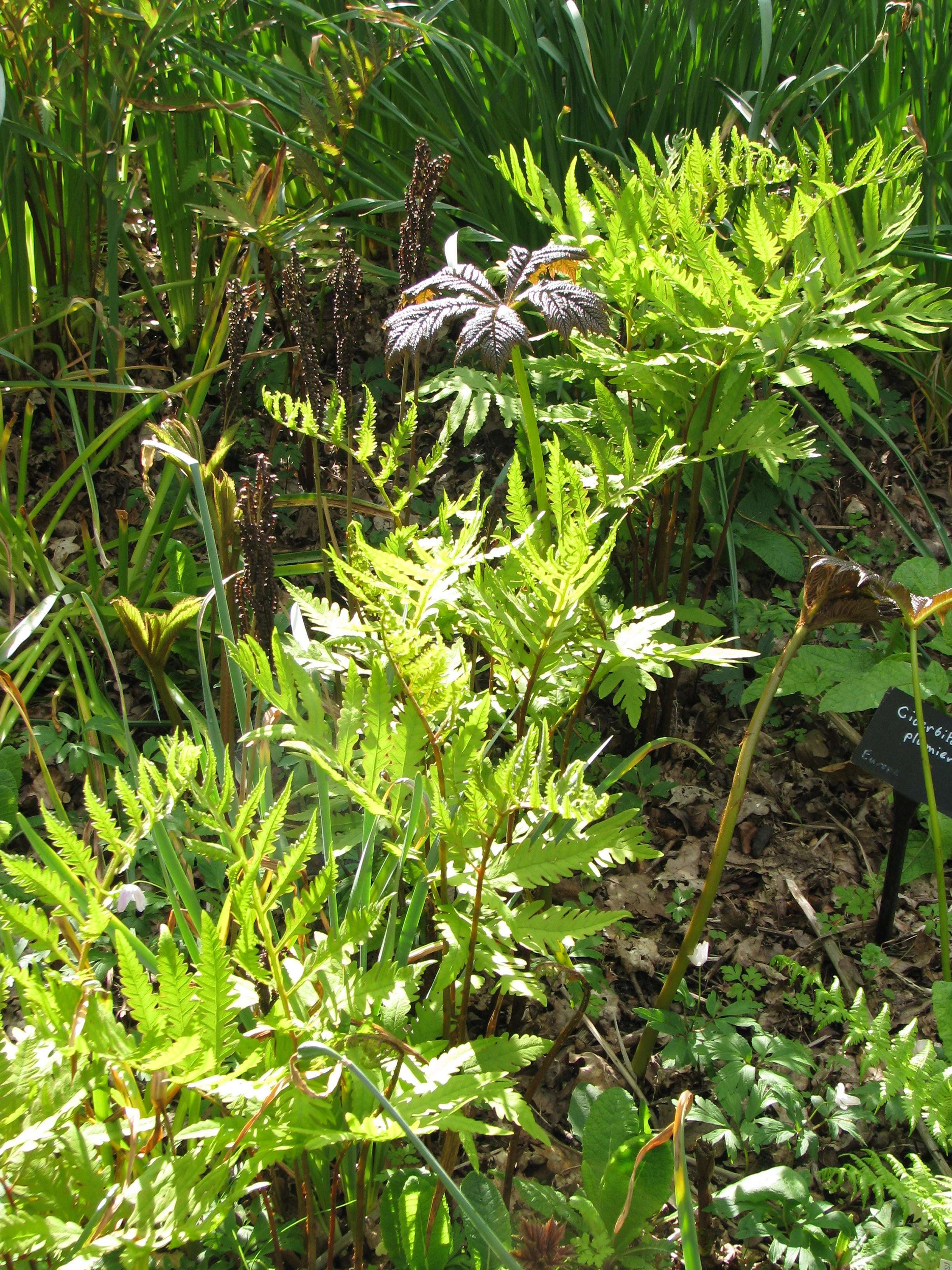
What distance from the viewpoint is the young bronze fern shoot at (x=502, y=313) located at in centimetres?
120

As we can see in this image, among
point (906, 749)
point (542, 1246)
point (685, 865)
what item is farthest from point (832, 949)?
point (542, 1246)

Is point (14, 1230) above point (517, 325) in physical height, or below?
below

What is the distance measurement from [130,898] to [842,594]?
108 centimetres

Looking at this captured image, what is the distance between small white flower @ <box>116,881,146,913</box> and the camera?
1310 millimetres

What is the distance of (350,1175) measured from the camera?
1.20m

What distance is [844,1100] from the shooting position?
1.31 m

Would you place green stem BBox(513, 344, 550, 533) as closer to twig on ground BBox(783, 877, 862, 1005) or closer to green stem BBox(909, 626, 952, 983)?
green stem BBox(909, 626, 952, 983)

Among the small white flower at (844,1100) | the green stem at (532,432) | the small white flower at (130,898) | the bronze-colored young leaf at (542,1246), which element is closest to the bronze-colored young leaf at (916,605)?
the green stem at (532,432)

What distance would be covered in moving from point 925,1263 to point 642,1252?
301mm

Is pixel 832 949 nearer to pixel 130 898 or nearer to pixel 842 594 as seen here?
pixel 842 594

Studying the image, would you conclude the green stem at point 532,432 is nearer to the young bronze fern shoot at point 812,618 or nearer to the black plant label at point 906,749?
the young bronze fern shoot at point 812,618

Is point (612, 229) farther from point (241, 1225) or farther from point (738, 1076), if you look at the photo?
point (241, 1225)

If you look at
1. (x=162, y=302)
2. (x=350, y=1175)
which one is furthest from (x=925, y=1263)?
(x=162, y=302)

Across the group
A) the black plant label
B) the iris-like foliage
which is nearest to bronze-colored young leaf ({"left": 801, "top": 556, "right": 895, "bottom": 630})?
the black plant label
